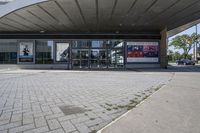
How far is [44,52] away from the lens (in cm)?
3019

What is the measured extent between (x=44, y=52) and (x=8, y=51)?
475 centimetres

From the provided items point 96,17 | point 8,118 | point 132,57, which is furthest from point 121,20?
point 8,118

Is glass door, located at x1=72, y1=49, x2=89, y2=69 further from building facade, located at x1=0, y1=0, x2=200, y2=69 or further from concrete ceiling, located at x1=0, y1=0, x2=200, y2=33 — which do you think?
concrete ceiling, located at x1=0, y1=0, x2=200, y2=33

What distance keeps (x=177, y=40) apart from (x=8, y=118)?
2947 inches

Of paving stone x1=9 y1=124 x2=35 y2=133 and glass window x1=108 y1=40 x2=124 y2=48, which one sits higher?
glass window x1=108 y1=40 x2=124 y2=48

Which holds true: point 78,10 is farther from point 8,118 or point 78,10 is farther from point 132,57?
point 8,118

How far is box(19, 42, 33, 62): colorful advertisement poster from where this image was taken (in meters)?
29.9

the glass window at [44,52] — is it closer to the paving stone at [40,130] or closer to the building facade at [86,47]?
the building facade at [86,47]

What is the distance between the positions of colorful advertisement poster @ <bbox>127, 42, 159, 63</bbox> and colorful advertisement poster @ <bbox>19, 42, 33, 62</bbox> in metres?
12.8

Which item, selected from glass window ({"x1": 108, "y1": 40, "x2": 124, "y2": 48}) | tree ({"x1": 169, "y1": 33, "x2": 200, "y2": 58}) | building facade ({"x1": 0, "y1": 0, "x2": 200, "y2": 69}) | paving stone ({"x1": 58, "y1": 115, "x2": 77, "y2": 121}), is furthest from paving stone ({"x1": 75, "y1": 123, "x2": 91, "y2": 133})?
tree ({"x1": 169, "y1": 33, "x2": 200, "y2": 58})

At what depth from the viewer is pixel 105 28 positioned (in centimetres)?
2761

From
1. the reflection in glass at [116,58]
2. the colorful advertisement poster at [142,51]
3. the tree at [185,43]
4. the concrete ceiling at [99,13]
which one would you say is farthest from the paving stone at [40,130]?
the tree at [185,43]

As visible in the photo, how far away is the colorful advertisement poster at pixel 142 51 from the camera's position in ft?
97.2

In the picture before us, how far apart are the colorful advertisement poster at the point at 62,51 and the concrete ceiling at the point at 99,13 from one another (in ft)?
10.9
